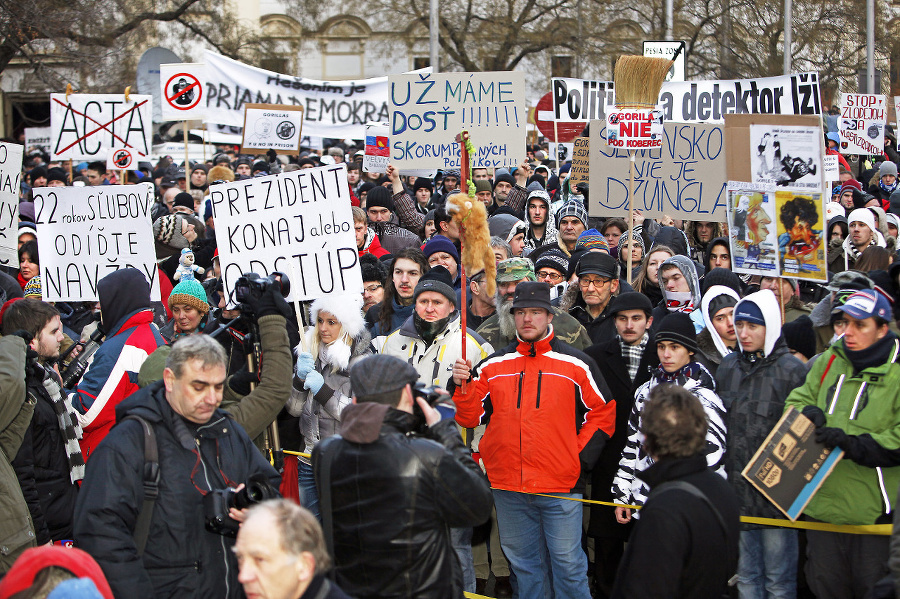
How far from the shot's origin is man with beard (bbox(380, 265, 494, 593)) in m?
5.39

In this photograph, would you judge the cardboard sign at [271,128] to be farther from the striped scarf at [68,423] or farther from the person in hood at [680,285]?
the striped scarf at [68,423]

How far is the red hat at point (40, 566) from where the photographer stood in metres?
2.72

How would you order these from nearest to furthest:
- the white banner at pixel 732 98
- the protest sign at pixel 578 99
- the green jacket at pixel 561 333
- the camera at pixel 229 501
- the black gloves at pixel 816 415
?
the camera at pixel 229 501, the black gloves at pixel 816 415, the green jacket at pixel 561 333, the white banner at pixel 732 98, the protest sign at pixel 578 99

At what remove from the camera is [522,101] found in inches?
319

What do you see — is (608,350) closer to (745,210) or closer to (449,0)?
(745,210)

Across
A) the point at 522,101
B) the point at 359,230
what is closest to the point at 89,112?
the point at 359,230

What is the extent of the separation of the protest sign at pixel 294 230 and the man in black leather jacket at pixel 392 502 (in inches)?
97.3

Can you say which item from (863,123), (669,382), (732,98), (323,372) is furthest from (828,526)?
(863,123)

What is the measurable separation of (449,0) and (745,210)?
2630cm

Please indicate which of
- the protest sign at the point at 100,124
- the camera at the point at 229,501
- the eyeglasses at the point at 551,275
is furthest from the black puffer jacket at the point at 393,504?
the protest sign at the point at 100,124

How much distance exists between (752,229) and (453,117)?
275 centimetres

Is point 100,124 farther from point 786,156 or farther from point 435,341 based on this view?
point 786,156

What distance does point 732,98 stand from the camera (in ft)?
38.6

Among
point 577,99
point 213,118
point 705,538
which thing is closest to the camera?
point 705,538
